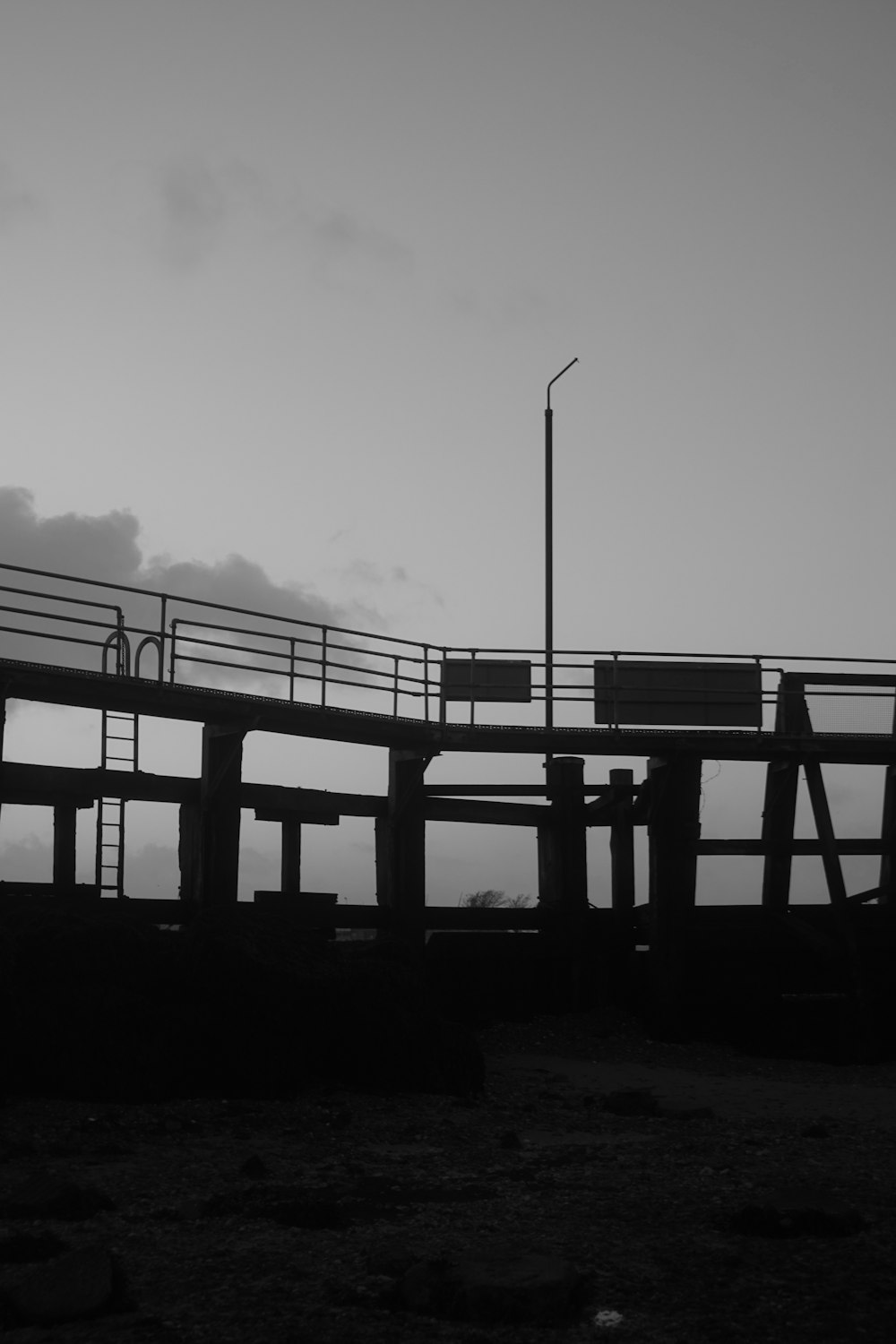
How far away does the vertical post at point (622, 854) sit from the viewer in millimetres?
24031

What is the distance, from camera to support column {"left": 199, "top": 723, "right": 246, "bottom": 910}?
19.9 metres

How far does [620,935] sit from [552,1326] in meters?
16.3

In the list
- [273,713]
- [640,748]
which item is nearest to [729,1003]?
[640,748]

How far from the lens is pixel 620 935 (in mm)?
23578

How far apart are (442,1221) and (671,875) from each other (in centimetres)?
1384

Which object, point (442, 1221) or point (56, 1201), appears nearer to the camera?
point (56, 1201)

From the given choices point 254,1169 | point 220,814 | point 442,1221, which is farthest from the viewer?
point 220,814

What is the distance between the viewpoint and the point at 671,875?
75.9ft

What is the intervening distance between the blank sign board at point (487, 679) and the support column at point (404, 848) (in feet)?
5.39

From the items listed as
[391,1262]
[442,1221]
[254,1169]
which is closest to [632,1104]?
[254,1169]

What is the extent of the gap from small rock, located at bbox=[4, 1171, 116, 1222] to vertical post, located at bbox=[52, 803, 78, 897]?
11.7 metres

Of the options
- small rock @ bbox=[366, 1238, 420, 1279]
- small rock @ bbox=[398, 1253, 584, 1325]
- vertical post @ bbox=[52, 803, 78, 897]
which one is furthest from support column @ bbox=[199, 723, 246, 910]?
small rock @ bbox=[398, 1253, 584, 1325]

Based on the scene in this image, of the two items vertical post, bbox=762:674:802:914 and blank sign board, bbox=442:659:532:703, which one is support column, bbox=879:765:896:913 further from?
blank sign board, bbox=442:659:532:703

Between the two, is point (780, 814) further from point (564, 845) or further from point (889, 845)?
point (564, 845)
